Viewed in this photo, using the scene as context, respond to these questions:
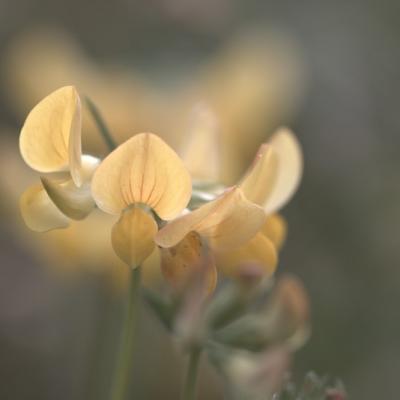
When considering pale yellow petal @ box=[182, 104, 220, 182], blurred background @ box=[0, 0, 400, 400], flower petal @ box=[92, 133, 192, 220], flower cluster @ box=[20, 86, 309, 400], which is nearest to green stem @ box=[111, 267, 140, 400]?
flower cluster @ box=[20, 86, 309, 400]

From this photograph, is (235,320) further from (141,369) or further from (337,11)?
(337,11)

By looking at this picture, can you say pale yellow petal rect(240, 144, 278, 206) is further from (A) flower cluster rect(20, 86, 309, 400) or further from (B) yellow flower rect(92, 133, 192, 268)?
(B) yellow flower rect(92, 133, 192, 268)

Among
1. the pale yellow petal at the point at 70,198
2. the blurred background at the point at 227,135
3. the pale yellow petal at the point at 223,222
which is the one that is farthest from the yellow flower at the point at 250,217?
the blurred background at the point at 227,135

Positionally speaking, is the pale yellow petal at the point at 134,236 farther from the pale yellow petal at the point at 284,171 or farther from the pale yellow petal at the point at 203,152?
the pale yellow petal at the point at 203,152

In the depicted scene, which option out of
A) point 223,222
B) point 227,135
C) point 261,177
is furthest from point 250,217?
point 227,135

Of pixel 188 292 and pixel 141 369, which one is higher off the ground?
pixel 188 292

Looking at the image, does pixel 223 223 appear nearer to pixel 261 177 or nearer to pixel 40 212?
pixel 261 177

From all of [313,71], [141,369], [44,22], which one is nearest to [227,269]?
[141,369]
